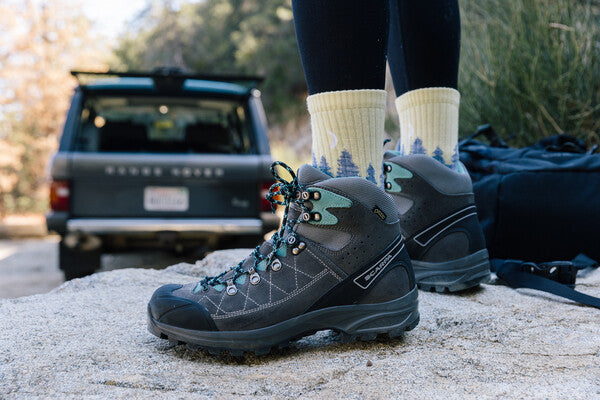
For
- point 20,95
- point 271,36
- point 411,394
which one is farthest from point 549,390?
point 271,36

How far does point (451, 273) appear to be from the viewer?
1673 millimetres

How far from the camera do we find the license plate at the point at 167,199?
3514mm

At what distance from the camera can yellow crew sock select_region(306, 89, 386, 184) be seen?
1248 mm

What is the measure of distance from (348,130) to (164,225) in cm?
240

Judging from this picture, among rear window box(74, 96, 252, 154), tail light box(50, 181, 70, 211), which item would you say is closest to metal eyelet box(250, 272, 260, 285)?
tail light box(50, 181, 70, 211)

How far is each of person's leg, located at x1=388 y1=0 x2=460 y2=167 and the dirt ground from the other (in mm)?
3399

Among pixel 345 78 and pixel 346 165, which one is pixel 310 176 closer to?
pixel 346 165

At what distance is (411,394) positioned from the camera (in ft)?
3.23

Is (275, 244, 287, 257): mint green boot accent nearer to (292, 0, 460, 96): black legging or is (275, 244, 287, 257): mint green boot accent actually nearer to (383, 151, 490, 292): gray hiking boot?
(292, 0, 460, 96): black legging

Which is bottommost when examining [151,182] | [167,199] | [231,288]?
[167,199]

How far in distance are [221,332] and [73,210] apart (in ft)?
8.52

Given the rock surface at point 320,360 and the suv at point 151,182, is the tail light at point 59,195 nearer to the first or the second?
the suv at point 151,182

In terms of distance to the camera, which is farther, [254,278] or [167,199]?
[167,199]

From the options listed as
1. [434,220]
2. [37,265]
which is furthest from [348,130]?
[37,265]
